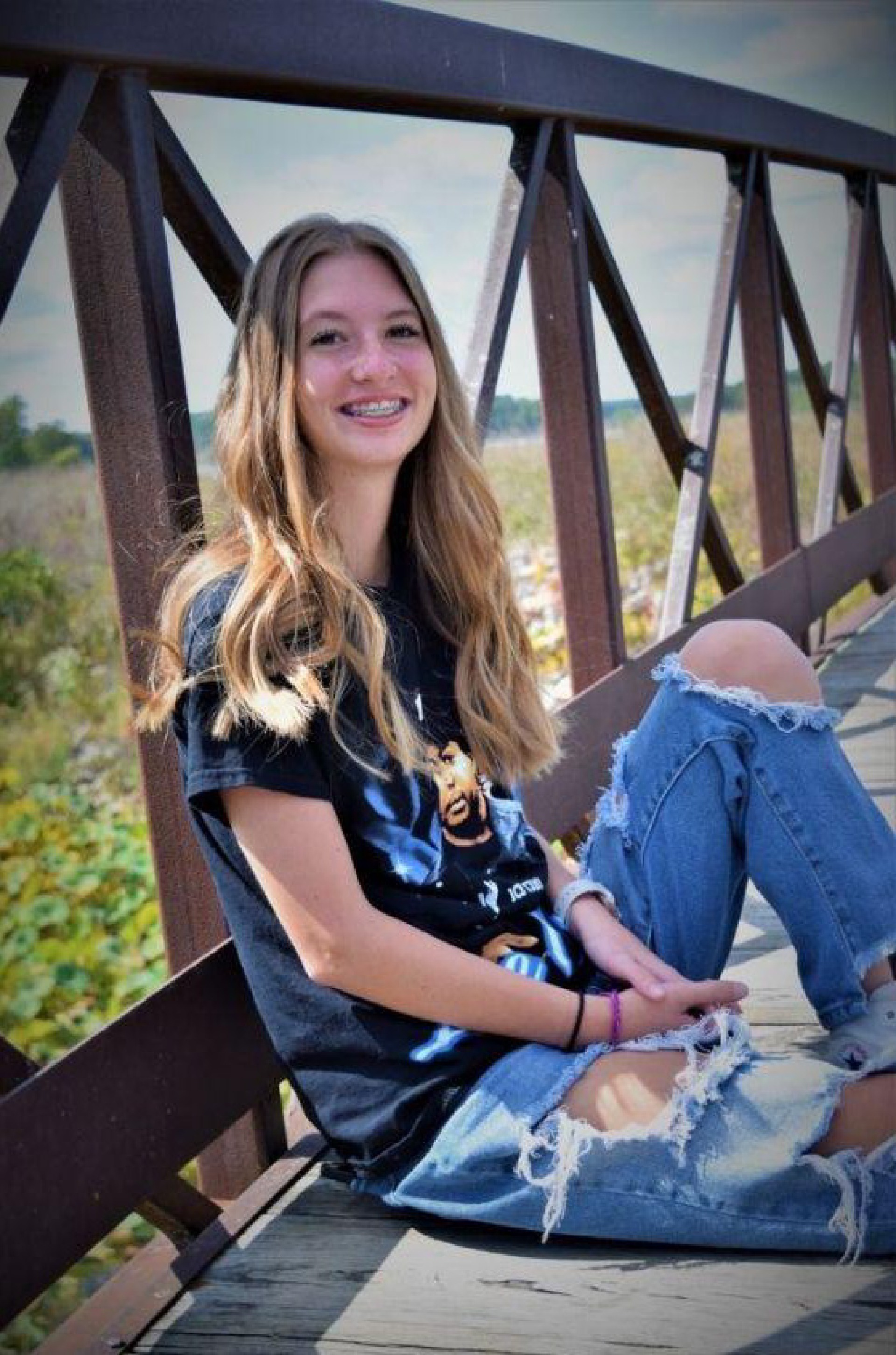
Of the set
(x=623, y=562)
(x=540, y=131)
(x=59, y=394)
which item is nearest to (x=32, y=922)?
(x=59, y=394)

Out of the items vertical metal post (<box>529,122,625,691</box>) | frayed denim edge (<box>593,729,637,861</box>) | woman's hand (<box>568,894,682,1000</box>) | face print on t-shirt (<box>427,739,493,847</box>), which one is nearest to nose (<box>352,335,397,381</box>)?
face print on t-shirt (<box>427,739,493,847</box>)

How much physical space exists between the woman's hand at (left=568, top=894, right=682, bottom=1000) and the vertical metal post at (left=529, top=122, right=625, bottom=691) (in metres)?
1.24

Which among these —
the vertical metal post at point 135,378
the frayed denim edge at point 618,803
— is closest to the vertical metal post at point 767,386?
the frayed denim edge at point 618,803

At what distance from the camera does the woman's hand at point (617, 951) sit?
1.72m

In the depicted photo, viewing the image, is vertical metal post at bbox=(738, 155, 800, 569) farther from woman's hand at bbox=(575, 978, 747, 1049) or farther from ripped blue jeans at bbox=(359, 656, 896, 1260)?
woman's hand at bbox=(575, 978, 747, 1049)

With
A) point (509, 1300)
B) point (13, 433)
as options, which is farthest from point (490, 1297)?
point (13, 433)

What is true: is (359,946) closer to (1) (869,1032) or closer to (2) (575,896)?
(2) (575,896)

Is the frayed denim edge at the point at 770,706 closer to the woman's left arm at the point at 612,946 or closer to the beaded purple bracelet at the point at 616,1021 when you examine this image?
the woman's left arm at the point at 612,946

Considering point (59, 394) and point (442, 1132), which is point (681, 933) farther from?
point (59, 394)

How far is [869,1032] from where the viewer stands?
185cm

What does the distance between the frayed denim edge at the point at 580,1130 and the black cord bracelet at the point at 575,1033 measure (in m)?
0.06

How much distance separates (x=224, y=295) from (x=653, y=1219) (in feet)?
3.63

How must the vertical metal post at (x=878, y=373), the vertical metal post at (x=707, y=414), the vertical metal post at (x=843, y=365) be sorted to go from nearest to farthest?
the vertical metal post at (x=707, y=414) → the vertical metal post at (x=843, y=365) → the vertical metal post at (x=878, y=373)

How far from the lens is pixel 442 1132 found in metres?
1.58
